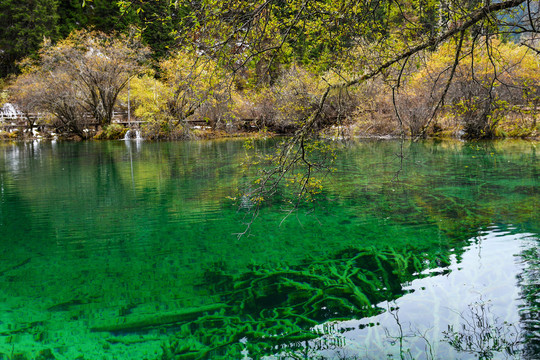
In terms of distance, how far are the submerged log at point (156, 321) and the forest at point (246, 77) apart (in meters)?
2.49

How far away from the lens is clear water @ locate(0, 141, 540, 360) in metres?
4.37

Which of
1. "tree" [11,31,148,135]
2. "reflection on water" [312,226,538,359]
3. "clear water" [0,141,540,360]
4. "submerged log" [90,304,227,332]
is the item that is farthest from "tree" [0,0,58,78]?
"reflection on water" [312,226,538,359]

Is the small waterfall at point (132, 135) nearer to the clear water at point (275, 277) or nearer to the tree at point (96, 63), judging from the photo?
the tree at point (96, 63)

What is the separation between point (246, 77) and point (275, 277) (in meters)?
3.14

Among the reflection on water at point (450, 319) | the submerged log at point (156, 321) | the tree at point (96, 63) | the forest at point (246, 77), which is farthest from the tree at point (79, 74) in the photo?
the reflection on water at point (450, 319)

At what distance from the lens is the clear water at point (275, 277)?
437 centimetres

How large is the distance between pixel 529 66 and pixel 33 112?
1743 inches

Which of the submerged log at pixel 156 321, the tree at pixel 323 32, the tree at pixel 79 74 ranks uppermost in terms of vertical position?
the tree at pixel 79 74

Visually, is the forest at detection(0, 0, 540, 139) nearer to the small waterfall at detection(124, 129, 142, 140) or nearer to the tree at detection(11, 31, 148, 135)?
the tree at detection(11, 31, 148, 135)

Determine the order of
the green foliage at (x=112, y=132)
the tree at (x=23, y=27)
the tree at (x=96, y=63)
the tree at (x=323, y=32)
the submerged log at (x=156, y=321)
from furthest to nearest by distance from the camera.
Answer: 1. the tree at (x=23, y=27)
2. the green foliage at (x=112, y=132)
3. the tree at (x=96, y=63)
4. the submerged log at (x=156, y=321)
5. the tree at (x=323, y=32)

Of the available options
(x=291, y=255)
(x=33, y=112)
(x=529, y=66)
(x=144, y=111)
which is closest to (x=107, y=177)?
(x=291, y=255)

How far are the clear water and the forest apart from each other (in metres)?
2.15

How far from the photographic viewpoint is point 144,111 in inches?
1609

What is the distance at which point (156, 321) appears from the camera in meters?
4.85
